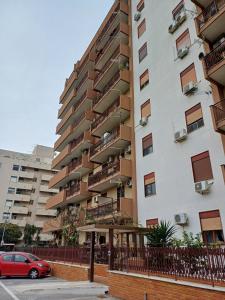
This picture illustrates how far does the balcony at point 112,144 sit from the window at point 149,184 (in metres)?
3.85

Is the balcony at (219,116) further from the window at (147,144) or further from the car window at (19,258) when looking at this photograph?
the car window at (19,258)

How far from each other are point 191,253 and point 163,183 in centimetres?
805

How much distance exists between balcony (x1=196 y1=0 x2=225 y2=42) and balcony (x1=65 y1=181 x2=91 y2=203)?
54.4 feet

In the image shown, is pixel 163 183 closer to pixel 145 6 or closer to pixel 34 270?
pixel 34 270

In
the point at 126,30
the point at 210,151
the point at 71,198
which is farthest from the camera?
the point at 71,198

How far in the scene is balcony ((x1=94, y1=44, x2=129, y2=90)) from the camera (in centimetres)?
2398

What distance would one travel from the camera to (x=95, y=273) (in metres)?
15.1

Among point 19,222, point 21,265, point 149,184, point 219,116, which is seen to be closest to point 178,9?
point 219,116

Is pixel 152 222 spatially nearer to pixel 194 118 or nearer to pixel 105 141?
pixel 194 118

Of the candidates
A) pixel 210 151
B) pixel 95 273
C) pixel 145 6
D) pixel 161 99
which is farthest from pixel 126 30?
pixel 95 273

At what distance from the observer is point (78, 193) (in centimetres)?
2614

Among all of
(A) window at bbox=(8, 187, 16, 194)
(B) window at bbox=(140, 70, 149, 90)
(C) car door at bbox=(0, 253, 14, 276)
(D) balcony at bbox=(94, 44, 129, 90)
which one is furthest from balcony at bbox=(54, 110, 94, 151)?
(A) window at bbox=(8, 187, 16, 194)

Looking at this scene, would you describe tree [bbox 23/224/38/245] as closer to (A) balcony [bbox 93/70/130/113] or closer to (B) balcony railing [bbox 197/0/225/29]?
(A) balcony [bbox 93/70/130/113]

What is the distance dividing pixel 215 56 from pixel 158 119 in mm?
5579
